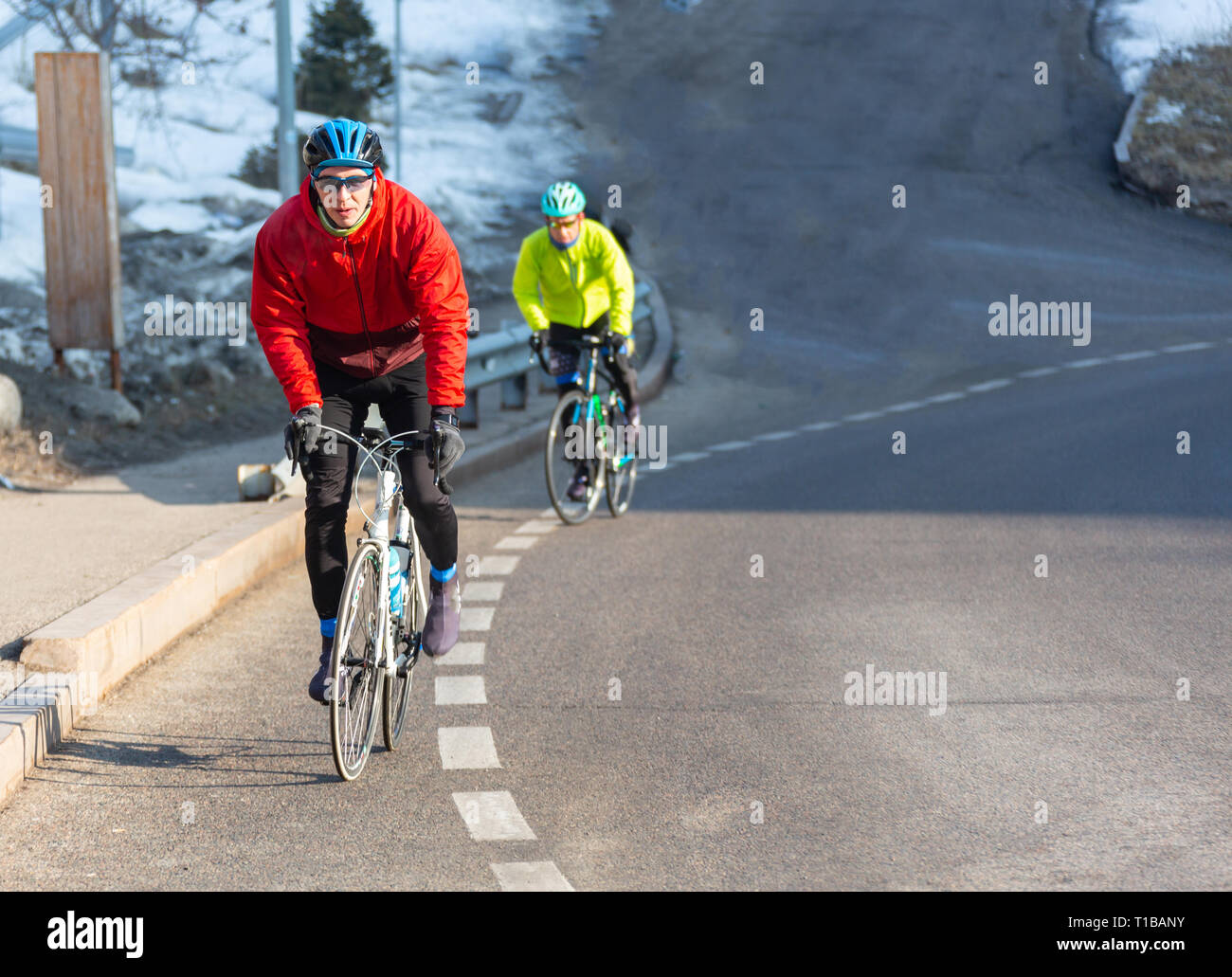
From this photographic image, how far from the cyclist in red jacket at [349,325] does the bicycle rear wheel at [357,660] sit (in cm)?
9

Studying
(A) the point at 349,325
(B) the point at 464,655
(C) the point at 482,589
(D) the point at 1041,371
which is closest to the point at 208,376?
(C) the point at 482,589

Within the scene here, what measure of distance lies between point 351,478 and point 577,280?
4620mm

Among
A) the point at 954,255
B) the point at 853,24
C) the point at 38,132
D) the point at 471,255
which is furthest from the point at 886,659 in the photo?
the point at 853,24

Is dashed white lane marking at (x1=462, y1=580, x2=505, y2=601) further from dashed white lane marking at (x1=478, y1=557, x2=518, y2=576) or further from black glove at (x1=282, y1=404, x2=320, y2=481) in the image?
black glove at (x1=282, y1=404, x2=320, y2=481)

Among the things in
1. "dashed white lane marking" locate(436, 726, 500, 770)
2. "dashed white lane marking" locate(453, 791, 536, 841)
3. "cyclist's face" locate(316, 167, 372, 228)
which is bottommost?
"dashed white lane marking" locate(436, 726, 500, 770)

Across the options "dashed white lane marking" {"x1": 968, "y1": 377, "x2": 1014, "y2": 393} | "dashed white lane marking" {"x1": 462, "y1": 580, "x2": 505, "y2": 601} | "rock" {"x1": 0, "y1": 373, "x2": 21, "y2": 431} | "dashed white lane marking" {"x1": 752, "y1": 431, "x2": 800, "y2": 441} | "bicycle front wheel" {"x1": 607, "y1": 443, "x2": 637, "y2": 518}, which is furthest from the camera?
"dashed white lane marking" {"x1": 968, "y1": 377, "x2": 1014, "y2": 393}

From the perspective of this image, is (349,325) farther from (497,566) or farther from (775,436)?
(775,436)

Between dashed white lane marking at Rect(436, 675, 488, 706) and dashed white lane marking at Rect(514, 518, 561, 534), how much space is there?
337 cm

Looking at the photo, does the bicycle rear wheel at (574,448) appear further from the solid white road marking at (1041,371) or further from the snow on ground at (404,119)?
the snow on ground at (404,119)

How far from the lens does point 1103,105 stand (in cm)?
3828

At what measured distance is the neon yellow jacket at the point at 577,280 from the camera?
1003cm

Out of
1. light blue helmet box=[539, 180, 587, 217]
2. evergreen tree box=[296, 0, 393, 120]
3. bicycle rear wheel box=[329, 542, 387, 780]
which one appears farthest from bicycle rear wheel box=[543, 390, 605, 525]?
evergreen tree box=[296, 0, 393, 120]

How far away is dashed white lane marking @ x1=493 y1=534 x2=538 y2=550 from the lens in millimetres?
9641
